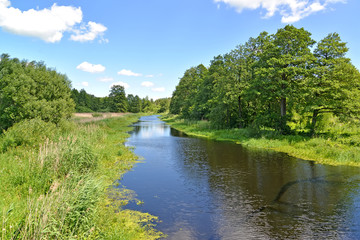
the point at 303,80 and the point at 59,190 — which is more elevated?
the point at 303,80

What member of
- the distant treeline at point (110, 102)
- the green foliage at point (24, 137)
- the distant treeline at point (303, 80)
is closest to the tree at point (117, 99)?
the distant treeline at point (110, 102)

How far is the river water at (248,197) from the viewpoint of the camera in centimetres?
871

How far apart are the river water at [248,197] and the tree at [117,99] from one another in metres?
111

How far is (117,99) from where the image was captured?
128 m

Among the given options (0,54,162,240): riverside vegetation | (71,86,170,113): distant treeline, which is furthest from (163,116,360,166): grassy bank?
(71,86,170,113): distant treeline

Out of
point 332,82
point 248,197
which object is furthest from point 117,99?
point 248,197

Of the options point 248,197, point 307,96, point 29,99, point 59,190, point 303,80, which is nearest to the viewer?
point 59,190

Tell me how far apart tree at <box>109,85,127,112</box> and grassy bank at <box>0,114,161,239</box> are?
11316 cm

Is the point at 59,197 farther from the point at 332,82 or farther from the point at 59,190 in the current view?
the point at 332,82

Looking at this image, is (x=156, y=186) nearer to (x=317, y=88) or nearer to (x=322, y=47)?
(x=317, y=88)

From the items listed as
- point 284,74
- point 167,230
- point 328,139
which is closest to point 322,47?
point 284,74

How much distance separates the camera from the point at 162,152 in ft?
81.7

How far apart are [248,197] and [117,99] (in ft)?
406

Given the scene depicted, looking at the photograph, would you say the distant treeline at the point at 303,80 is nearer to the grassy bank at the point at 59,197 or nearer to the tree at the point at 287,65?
the tree at the point at 287,65
